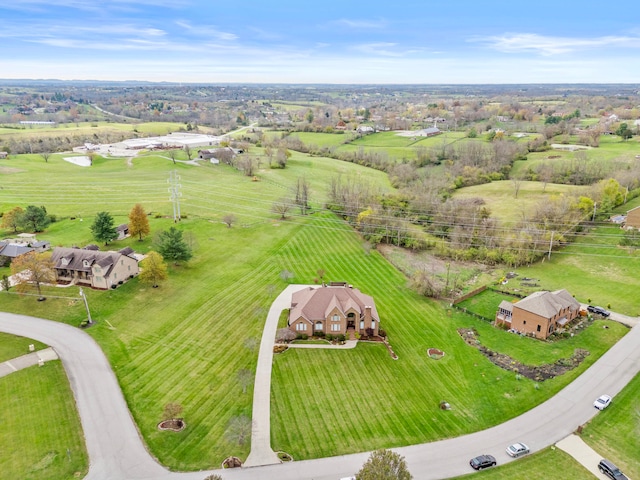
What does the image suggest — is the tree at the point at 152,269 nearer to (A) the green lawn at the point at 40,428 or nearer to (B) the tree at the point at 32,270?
(B) the tree at the point at 32,270

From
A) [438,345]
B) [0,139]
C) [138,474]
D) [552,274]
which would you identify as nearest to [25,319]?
[138,474]

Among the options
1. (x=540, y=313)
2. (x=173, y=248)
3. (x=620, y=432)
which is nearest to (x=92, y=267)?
(x=173, y=248)

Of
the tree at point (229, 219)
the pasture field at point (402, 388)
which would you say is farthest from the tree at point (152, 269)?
the tree at point (229, 219)

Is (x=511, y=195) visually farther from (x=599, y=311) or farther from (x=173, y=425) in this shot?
(x=173, y=425)

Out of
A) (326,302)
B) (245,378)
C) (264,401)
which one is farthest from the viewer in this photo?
(326,302)

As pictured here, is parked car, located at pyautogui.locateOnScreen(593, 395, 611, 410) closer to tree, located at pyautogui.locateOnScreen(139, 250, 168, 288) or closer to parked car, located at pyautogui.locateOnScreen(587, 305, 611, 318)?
parked car, located at pyautogui.locateOnScreen(587, 305, 611, 318)

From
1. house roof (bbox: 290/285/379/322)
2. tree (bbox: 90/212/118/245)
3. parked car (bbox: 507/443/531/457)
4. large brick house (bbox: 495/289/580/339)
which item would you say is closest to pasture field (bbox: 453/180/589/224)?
large brick house (bbox: 495/289/580/339)
